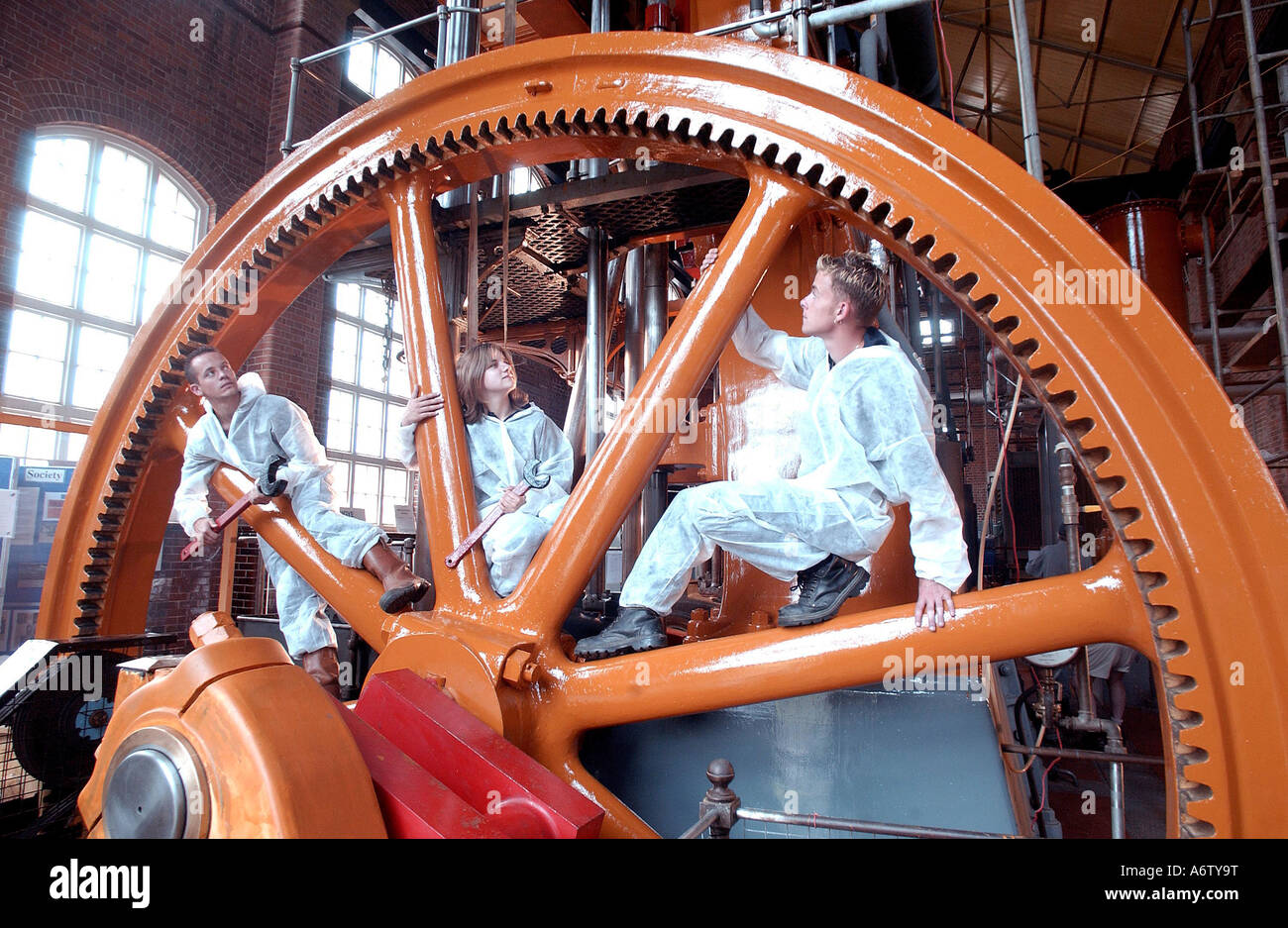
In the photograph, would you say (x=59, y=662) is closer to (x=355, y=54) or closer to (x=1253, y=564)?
(x=1253, y=564)

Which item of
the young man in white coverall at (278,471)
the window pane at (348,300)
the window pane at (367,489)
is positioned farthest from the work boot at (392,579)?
the window pane at (348,300)

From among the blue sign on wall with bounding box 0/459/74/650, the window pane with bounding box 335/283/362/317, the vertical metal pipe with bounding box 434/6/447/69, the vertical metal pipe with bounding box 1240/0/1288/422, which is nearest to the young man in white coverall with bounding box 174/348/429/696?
the vertical metal pipe with bounding box 434/6/447/69

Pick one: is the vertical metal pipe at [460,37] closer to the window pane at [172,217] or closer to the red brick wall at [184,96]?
the red brick wall at [184,96]

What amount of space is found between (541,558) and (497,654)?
30 centimetres

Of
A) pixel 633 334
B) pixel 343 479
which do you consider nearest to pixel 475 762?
pixel 633 334

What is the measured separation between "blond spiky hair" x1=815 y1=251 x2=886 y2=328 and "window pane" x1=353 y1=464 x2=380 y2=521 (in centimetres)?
896

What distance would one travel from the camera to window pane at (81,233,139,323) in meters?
7.38

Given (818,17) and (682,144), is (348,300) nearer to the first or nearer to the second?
(682,144)

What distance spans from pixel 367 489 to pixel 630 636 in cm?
893

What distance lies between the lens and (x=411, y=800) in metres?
1.39

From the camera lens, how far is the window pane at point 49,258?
676 centimetres

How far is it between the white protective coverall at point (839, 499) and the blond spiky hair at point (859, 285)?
0.14m

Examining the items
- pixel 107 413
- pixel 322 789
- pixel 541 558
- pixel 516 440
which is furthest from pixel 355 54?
pixel 322 789

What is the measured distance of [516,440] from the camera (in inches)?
115
